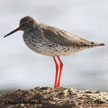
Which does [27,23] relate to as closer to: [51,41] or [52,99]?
[51,41]

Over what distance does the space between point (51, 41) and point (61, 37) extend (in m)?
0.62

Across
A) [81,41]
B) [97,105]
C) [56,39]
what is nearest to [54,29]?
[56,39]

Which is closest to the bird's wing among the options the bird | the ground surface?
the bird

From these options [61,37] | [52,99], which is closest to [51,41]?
[61,37]

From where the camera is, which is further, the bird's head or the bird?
the bird's head

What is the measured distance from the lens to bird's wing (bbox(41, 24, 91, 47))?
41.0 feet

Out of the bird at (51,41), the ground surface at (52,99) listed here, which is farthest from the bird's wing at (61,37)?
the ground surface at (52,99)

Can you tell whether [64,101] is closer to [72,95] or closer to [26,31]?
[72,95]

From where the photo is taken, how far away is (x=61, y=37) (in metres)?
12.7

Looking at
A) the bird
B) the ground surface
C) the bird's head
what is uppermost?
the bird's head

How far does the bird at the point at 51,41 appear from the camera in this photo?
12.3m

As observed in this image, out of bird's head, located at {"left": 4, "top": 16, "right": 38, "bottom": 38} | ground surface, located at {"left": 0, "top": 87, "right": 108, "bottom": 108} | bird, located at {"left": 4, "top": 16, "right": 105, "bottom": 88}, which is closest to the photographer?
ground surface, located at {"left": 0, "top": 87, "right": 108, "bottom": 108}

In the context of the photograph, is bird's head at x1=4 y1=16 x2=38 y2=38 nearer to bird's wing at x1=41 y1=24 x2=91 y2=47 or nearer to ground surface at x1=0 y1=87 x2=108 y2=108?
bird's wing at x1=41 y1=24 x2=91 y2=47

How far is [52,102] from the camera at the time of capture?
33.5 ft
